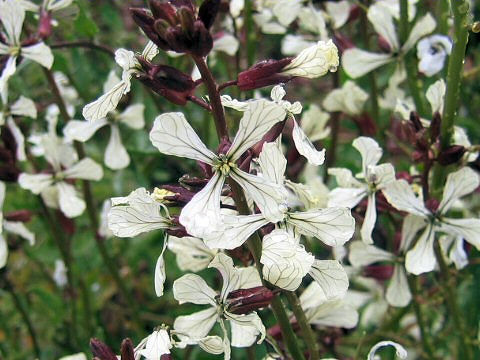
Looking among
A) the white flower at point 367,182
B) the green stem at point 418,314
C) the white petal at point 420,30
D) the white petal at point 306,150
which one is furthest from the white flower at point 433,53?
the white petal at point 306,150

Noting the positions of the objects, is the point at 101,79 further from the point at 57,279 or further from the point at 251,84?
the point at 251,84

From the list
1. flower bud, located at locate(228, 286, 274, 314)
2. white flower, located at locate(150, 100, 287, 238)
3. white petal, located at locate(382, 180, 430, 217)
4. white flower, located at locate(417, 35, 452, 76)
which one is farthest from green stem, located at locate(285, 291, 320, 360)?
white flower, located at locate(417, 35, 452, 76)

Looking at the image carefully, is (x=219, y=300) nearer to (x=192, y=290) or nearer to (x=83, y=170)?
(x=192, y=290)

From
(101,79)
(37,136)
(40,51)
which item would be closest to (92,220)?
(37,136)

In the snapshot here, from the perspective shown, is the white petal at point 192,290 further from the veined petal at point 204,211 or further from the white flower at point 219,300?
the veined petal at point 204,211

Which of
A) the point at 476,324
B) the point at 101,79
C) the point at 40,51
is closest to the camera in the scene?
the point at 40,51
